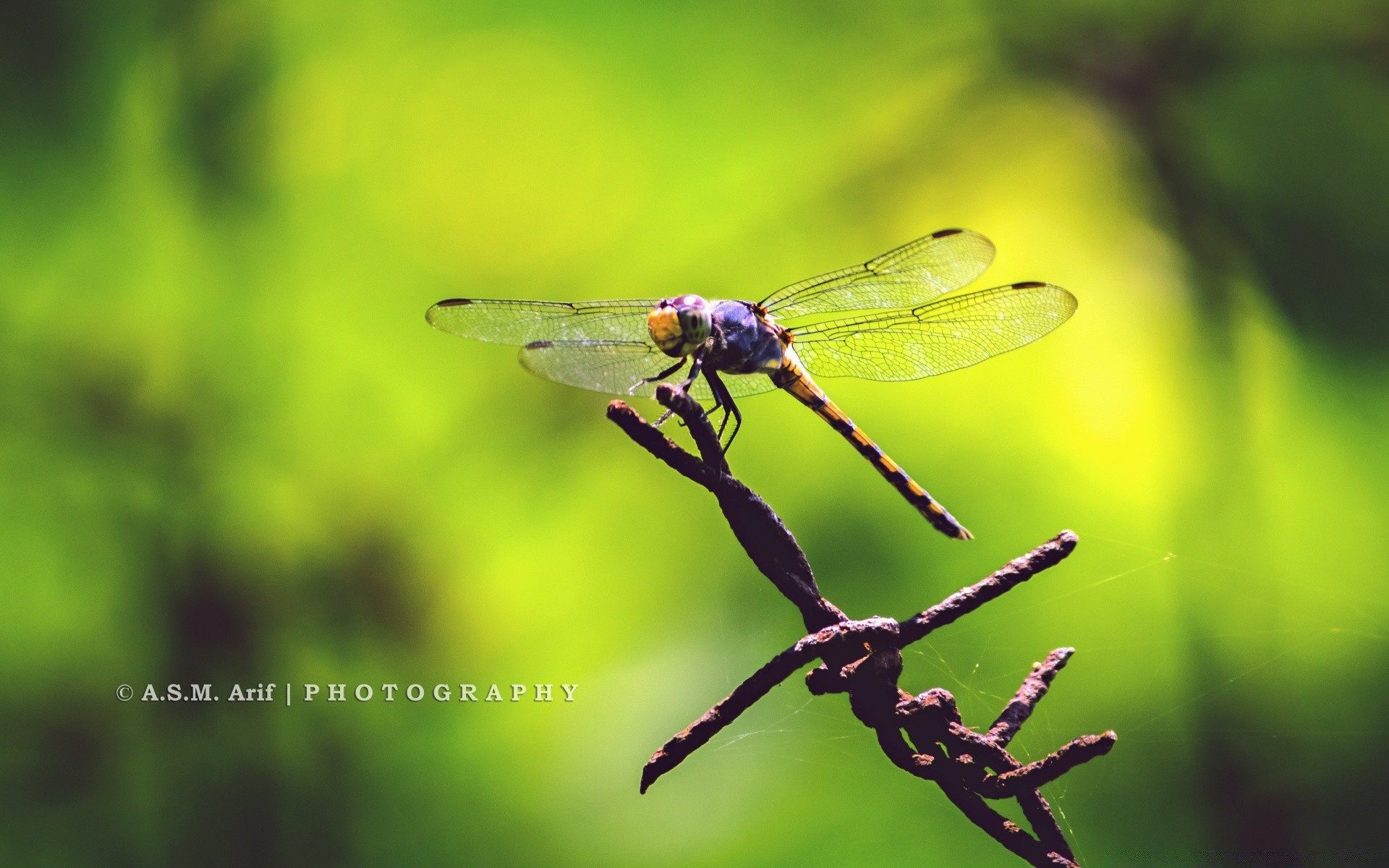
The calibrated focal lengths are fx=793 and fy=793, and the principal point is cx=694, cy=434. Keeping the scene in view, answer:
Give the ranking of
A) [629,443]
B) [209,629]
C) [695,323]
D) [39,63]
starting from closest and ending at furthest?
[695,323] → [209,629] → [629,443] → [39,63]

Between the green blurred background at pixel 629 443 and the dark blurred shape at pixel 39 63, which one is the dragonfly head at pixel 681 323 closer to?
the green blurred background at pixel 629 443

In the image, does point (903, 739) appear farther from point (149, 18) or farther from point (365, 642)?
point (149, 18)

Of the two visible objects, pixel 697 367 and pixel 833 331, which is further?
pixel 833 331

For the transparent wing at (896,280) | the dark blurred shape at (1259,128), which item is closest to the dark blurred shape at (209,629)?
the transparent wing at (896,280)

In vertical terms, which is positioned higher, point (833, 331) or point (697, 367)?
point (833, 331)

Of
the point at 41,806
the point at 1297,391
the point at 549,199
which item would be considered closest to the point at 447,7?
the point at 549,199

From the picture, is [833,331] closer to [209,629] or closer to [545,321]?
[545,321]

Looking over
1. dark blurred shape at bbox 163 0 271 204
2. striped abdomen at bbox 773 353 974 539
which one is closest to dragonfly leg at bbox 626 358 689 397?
striped abdomen at bbox 773 353 974 539

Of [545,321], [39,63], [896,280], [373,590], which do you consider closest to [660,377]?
[545,321]
